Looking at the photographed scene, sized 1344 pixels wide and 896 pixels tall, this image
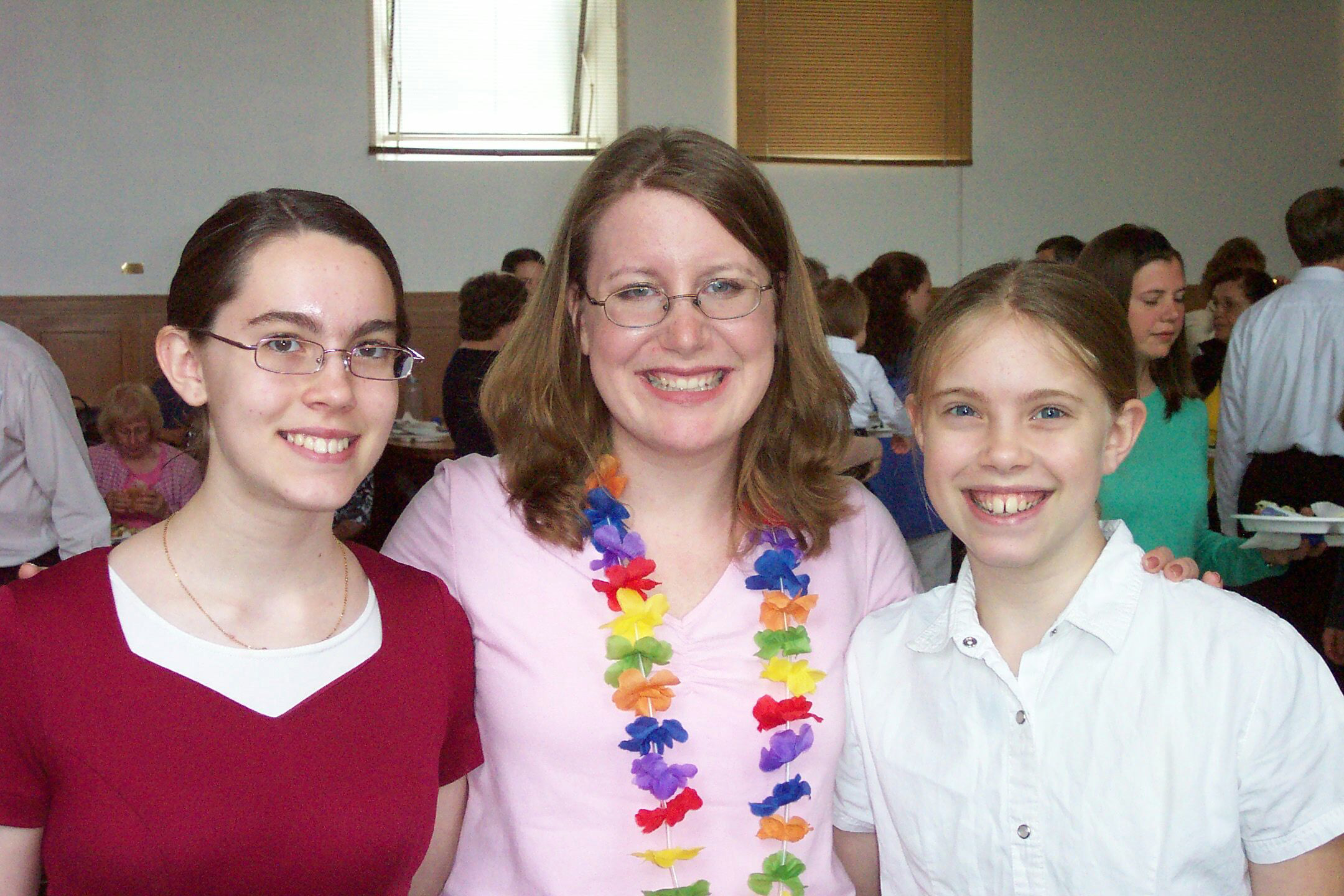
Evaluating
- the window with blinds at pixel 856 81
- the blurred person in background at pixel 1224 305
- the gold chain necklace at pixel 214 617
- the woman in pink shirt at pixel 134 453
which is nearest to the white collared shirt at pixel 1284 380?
the blurred person in background at pixel 1224 305

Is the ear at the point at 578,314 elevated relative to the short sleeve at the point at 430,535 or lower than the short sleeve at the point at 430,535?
elevated

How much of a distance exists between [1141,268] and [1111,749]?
1923 mm

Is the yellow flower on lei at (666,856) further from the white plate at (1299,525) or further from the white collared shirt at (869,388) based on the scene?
the white collared shirt at (869,388)

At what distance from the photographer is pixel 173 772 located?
1.32m

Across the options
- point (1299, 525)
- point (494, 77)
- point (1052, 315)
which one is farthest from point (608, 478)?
point (494, 77)

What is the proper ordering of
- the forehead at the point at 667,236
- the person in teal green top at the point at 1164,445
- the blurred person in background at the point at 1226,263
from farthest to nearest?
1. the blurred person in background at the point at 1226,263
2. the person in teal green top at the point at 1164,445
3. the forehead at the point at 667,236

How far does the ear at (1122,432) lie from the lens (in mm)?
1576

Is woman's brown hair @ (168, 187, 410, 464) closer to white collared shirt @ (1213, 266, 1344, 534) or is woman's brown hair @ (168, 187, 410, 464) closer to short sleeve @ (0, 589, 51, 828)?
short sleeve @ (0, 589, 51, 828)

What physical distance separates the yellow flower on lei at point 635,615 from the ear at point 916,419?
41 cm

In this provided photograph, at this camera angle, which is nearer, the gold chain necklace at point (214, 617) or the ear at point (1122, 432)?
the gold chain necklace at point (214, 617)

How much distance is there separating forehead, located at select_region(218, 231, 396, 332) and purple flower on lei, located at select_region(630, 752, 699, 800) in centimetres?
66

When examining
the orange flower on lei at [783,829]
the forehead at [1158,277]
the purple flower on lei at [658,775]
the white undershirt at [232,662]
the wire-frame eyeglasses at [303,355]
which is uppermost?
the forehead at [1158,277]

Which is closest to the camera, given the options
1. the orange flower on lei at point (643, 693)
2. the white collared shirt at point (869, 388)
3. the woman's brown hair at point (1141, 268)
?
the orange flower on lei at point (643, 693)

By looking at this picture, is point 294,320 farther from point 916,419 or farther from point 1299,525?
point 1299,525
